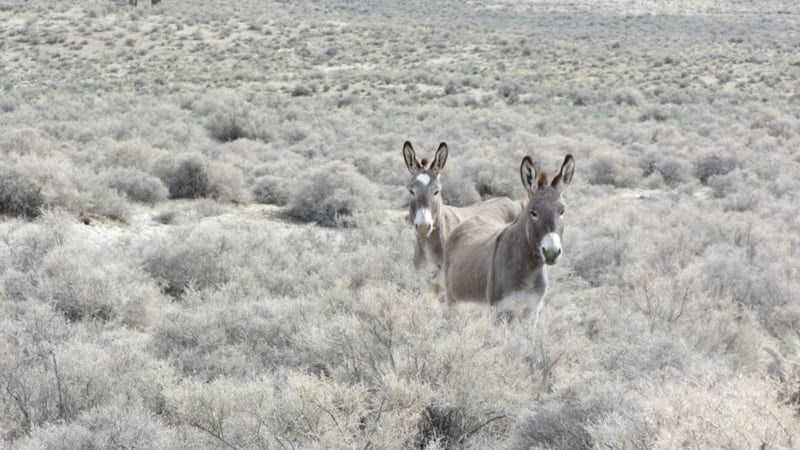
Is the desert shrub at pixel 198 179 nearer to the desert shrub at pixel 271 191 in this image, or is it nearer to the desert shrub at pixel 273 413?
the desert shrub at pixel 271 191

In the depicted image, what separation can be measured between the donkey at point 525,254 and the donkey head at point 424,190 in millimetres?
603

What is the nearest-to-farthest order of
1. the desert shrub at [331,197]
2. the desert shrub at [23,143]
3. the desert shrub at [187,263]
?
the desert shrub at [187,263]
the desert shrub at [331,197]
the desert shrub at [23,143]

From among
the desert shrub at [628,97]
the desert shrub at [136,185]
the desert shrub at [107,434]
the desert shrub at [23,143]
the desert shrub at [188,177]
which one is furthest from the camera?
the desert shrub at [628,97]

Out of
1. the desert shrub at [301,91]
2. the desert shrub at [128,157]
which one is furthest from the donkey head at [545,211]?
the desert shrub at [301,91]

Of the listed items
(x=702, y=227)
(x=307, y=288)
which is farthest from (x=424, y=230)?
(x=702, y=227)

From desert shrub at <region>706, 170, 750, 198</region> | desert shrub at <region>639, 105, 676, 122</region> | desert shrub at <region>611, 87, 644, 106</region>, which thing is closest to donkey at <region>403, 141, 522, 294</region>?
desert shrub at <region>706, 170, 750, 198</region>

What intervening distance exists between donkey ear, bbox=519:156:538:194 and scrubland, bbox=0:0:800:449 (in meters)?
1.20

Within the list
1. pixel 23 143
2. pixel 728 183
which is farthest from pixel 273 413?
pixel 728 183

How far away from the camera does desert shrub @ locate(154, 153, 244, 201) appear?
14797 mm

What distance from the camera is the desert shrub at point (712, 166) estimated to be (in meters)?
18.1

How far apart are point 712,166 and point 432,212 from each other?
12.6m

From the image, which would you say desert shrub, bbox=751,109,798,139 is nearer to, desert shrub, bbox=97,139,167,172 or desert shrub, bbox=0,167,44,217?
desert shrub, bbox=97,139,167,172

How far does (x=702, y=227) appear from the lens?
1227 centimetres

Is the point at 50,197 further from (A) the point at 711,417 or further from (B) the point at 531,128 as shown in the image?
(B) the point at 531,128
